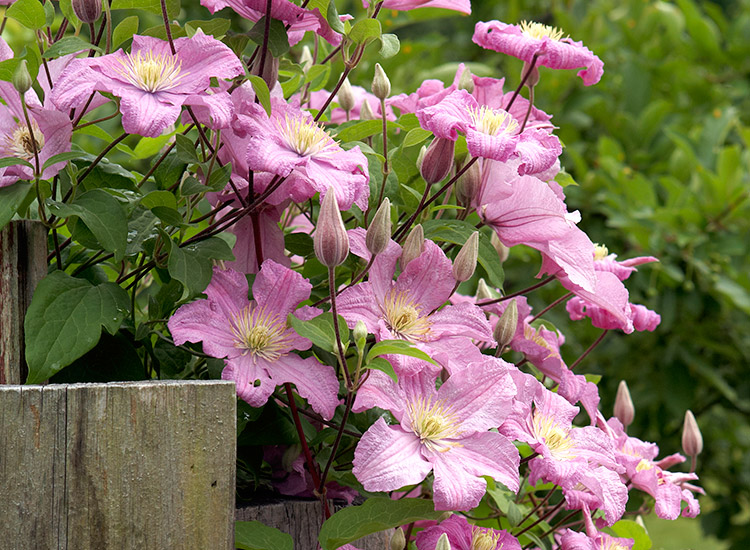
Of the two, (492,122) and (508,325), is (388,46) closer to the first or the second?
(492,122)

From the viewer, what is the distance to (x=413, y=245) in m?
0.78

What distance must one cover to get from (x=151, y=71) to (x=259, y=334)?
25 cm

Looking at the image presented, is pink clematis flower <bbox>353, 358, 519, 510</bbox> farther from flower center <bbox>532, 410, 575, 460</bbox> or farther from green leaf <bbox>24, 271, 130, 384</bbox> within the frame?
green leaf <bbox>24, 271, 130, 384</bbox>

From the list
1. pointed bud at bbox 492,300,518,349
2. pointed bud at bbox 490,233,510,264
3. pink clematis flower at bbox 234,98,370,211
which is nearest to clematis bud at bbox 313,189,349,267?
pink clematis flower at bbox 234,98,370,211

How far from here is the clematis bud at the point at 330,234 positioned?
26.9 inches

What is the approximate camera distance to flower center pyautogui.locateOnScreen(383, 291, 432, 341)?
0.78m

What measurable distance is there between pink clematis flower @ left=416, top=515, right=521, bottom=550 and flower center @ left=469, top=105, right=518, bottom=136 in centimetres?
37

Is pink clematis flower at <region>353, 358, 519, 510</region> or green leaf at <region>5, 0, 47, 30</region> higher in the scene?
green leaf at <region>5, 0, 47, 30</region>

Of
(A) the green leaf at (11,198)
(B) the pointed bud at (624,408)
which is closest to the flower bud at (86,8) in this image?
(A) the green leaf at (11,198)

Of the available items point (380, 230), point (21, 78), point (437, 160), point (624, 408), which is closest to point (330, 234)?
point (380, 230)

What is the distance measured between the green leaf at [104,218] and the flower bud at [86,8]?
0.16 meters

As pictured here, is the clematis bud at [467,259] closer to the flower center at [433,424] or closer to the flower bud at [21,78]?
the flower center at [433,424]

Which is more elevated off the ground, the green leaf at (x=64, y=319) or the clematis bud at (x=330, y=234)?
the clematis bud at (x=330, y=234)

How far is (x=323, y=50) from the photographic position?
3.53ft
